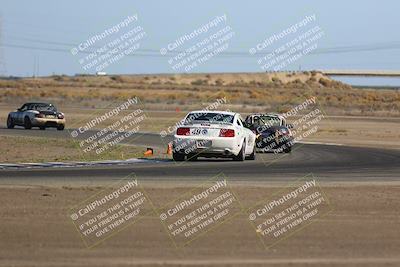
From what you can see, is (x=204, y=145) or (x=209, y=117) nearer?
(x=204, y=145)

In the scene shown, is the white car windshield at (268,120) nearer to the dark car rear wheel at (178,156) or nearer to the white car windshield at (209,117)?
the white car windshield at (209,117)

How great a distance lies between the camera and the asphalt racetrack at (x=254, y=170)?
1973 centimetres

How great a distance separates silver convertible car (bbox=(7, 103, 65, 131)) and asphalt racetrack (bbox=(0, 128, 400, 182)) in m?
18.3

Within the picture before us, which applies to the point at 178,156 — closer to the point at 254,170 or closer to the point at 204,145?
the point at 204,145

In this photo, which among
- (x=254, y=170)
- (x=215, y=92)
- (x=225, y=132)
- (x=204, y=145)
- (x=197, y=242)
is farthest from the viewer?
(x=215, y=92)

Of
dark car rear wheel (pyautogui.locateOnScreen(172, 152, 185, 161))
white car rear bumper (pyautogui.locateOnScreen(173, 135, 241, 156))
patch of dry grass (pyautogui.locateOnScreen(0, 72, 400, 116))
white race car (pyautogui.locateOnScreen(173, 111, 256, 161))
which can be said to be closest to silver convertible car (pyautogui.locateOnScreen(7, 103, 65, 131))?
white race car (pyautogui.locateOnScreen(173, 111, 256, 161))

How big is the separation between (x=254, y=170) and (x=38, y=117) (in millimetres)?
25282

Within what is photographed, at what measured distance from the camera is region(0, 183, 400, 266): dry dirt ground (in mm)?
10648

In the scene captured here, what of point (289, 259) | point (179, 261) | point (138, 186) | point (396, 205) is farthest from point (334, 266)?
point (138, 186)

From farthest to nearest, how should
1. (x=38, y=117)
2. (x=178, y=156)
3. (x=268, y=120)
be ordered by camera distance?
(x=38, y=117)
(x=268, y=120)
(x=178, y=156)

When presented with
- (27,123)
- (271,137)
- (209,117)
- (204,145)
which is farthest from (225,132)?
(27,123)

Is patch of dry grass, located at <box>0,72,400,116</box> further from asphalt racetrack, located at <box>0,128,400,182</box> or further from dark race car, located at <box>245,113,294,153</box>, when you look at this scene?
asphalt racetrack, located at <box>0,128,400,182</box>

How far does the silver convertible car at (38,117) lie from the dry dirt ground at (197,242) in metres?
30.9

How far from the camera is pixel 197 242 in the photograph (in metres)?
11.8
